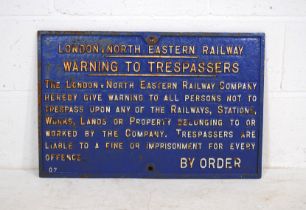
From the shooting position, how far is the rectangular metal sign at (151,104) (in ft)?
4.76

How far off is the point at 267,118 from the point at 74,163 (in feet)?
2.66

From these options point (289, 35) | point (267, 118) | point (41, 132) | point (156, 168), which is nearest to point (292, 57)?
point (289, 35)

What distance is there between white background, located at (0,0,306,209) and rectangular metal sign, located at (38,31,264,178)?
0.20ft

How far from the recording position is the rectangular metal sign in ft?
4.76

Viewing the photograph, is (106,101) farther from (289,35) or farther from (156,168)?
(289,35)

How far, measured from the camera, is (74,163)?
146 cm

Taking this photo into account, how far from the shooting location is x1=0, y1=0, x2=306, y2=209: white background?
1.48m

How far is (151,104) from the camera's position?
1.46m
